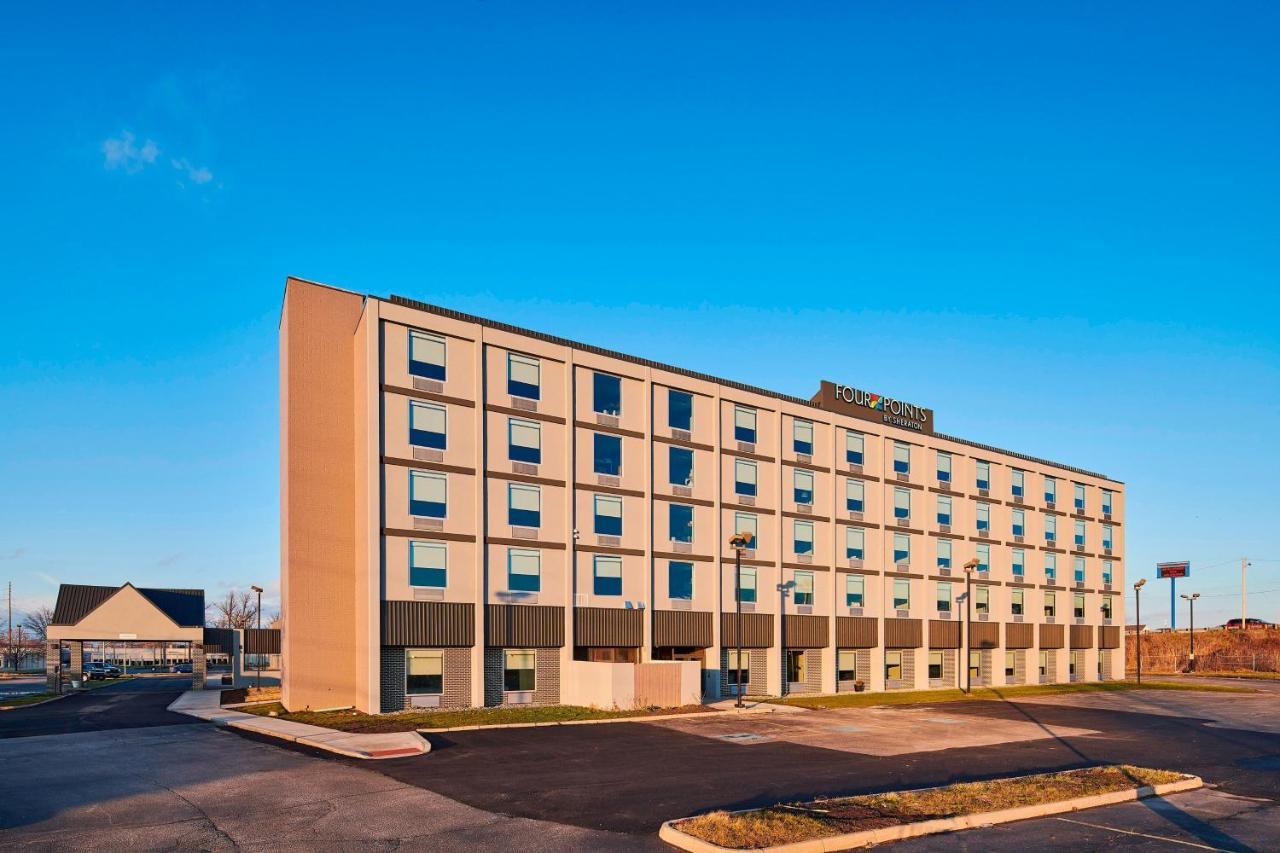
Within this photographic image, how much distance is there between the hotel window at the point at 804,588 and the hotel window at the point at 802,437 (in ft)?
22.3

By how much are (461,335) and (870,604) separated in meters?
30.2

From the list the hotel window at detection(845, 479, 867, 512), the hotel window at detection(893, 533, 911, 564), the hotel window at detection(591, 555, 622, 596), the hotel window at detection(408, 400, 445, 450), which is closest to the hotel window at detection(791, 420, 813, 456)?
the hotel window at detection(845, 479, 867, 512)

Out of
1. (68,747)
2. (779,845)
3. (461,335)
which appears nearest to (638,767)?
(779,845)

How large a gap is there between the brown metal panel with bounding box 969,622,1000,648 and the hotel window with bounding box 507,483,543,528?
112ft

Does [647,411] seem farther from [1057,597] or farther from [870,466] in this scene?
[1057,597]

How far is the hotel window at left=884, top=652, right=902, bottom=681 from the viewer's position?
55656 millimetres

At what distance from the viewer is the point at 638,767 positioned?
2198 centimetres

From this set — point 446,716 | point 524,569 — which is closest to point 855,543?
point 524,569

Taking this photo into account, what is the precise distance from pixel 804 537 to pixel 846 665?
8.35m

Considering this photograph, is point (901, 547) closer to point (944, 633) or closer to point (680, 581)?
point (944, 633)

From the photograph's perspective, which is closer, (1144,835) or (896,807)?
(1144,835)

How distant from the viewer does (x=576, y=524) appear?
4125cm

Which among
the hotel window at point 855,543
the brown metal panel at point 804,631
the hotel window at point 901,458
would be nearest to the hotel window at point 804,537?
the hotel window at point 855,543

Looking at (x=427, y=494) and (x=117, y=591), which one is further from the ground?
(x=427, y=494)
